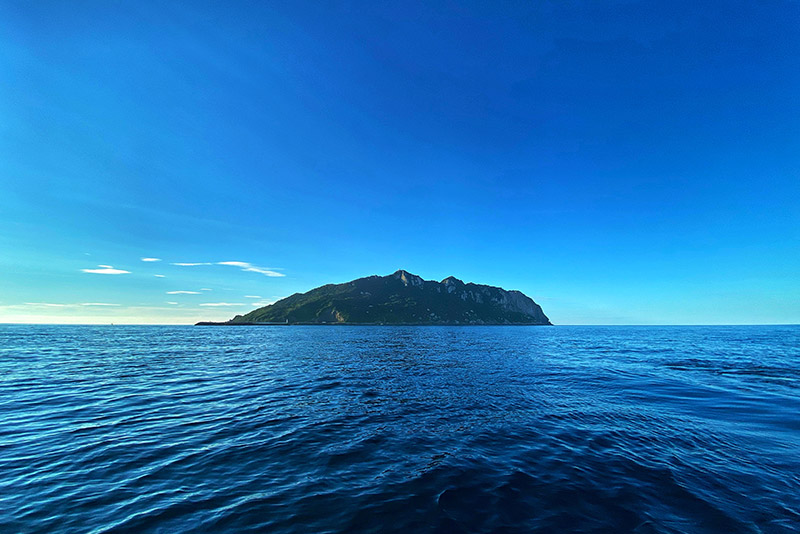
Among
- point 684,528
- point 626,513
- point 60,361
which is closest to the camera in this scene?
point 684,528

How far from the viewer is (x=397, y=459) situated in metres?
13.0

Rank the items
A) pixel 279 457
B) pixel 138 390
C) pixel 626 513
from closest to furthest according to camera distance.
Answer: pixel 626 513
pixel 279 457
pixel 138 390

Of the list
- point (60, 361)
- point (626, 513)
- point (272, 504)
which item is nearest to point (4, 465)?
point (272, 504)

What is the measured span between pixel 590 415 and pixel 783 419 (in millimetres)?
10650

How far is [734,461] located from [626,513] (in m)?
7.70

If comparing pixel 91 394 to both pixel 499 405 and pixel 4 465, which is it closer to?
pixel 4 465

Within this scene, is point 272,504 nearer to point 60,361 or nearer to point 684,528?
point 684,528

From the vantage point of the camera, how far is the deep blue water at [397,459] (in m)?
9.06

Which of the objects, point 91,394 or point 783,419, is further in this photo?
point 91,394

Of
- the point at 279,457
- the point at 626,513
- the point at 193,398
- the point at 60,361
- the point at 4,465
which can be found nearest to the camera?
the point at 626,513

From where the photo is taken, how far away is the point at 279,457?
1297 cm

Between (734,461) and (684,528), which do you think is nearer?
(684,528)

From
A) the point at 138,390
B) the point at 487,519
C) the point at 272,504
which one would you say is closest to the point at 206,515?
the point at 272,504

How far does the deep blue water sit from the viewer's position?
357 inches
